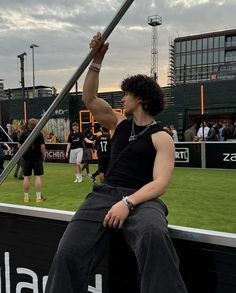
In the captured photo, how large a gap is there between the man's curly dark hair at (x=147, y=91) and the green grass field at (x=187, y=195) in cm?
373

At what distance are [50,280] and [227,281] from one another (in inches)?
37.0

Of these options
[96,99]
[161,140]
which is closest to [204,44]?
[96,99]

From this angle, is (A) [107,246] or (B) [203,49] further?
(B) [203,49]

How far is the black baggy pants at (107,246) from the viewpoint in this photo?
1769 millimetres

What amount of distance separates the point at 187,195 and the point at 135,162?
660cm

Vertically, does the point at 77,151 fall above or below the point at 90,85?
below

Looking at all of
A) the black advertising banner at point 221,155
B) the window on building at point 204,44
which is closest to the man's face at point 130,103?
the black advertising banner at point 221,155

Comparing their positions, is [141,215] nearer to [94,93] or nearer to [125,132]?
[125,132]

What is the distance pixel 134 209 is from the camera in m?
2.00

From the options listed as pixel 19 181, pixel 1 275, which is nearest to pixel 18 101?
pixel 19 181

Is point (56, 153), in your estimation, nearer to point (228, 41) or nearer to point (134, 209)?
point (134, 209)

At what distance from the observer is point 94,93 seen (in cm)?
248

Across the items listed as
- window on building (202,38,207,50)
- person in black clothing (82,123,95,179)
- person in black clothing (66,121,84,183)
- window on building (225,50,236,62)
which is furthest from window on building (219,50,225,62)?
person in black clothing (66,121,84,183)

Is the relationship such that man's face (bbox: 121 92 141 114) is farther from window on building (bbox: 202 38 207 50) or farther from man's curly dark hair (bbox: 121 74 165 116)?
window on building (bbox: 202 38 207 50)
